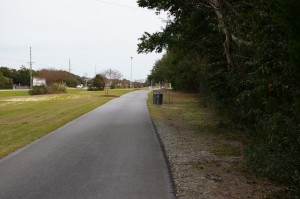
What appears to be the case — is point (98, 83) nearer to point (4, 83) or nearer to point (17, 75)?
point (4, 83)

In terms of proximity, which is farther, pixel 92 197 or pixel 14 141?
pixel 14 141

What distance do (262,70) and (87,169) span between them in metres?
4.26

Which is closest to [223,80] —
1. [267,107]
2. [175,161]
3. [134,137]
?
[134,137]

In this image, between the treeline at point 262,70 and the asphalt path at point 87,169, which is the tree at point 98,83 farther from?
the asphalt path at point 87,169

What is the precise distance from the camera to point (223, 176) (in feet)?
24.6

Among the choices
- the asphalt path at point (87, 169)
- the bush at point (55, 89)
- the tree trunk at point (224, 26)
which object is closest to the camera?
the asphalt path at point (87, 169)

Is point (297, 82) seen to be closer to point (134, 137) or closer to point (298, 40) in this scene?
point (298, 40)

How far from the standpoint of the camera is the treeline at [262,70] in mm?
5340

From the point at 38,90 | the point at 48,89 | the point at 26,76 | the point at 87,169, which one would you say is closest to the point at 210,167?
the point at 87,169

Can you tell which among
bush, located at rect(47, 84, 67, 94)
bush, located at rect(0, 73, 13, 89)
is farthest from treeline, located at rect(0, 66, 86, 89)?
bush, located at rect(47, 84, 67, 94)

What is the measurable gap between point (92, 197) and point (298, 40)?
3912 mm

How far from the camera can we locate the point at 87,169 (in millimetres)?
8055

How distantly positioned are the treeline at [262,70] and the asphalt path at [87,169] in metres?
1.90

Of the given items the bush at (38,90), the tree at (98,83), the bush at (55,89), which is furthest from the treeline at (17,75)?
the bush at (38,90)
